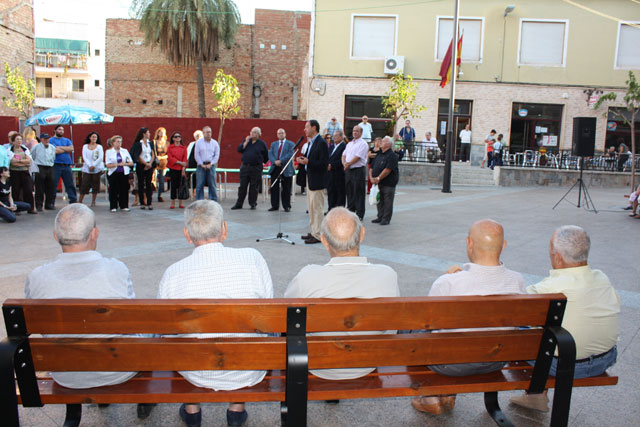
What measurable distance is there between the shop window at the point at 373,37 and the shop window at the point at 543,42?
19.7 feet

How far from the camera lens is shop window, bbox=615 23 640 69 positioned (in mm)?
23641

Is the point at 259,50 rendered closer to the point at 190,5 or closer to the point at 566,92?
the point at 190,5

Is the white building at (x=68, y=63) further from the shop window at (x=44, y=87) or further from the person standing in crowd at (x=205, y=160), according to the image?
the person standing in crowd at (x=205, y=160)

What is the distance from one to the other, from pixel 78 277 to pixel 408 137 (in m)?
20.0

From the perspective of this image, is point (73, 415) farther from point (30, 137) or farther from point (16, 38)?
point (16, 38)

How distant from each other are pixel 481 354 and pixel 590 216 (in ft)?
34.2

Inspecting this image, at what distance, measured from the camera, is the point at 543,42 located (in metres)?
23.8

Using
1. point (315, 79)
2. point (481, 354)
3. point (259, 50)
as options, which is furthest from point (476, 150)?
point (481, 354)

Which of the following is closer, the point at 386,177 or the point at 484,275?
the point at 484,275

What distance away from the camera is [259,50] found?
31953 mm

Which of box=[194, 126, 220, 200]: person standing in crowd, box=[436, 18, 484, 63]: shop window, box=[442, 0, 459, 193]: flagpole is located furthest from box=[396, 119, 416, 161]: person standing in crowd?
box=[194, 126, 220, 200]: person standing in crowd

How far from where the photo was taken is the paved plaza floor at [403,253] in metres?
3.08

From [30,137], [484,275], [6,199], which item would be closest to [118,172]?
[6,199]

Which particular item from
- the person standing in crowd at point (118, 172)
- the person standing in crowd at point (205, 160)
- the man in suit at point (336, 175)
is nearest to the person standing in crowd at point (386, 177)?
the man in suit at point (336, 175)
